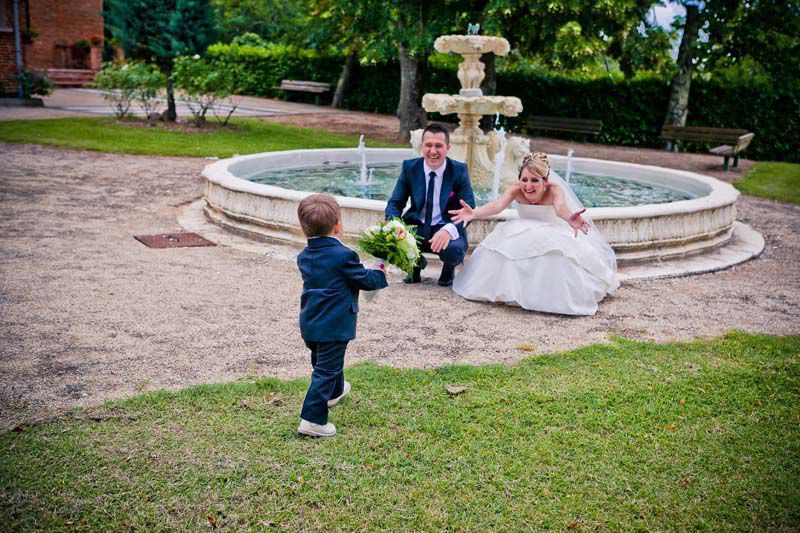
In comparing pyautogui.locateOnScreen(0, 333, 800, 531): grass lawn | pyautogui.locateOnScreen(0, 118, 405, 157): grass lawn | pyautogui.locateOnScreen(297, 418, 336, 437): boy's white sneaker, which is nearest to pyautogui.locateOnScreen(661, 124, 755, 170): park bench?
pyautogui.locateOnScreen(0, 118, 405, 157): grass lawn

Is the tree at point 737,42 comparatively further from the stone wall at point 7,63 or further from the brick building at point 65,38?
the brick building at point 65,38

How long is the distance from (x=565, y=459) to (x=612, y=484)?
0.97ft

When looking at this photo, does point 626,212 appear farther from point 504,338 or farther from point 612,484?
point 612,484

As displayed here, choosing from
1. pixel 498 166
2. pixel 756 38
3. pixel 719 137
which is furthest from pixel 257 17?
pixel 498 166

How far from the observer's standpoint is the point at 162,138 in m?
17.0

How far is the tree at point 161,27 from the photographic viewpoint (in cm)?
1747

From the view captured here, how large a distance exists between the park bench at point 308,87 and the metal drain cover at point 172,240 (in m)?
23.3

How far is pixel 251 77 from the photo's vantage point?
112 ft

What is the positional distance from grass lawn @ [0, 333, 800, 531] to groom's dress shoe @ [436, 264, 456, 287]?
2163 mm

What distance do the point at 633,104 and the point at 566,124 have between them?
7.64ft

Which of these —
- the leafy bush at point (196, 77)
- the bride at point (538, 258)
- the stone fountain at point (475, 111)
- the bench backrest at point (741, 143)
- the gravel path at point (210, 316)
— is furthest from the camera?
the leafy bush at point (196, 77)

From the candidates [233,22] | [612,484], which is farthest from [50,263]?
[233,22]

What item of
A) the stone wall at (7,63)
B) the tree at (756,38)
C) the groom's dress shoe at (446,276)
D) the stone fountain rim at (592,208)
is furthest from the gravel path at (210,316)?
the stone wall at (7,63)

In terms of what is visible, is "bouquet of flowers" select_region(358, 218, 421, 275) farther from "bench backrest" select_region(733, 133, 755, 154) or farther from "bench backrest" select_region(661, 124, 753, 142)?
"bench backrest" select_region(661, 124, 753, 142)
